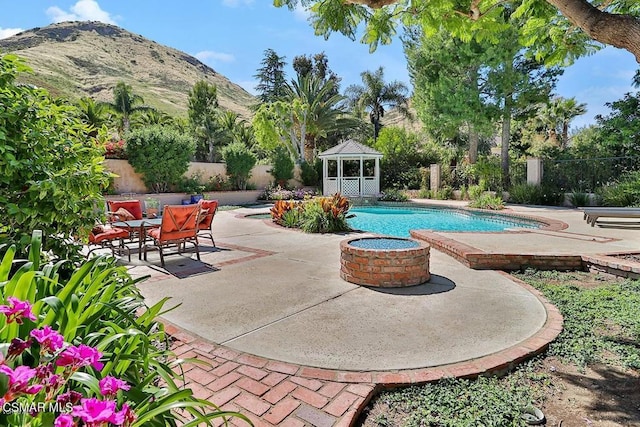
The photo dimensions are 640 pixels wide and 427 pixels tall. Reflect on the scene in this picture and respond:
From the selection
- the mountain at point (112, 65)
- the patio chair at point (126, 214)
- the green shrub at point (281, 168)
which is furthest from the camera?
the mountain at point (112, 65)

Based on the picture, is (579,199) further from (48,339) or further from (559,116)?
(48,339)

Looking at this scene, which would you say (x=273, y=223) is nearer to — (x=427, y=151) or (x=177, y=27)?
(x=427, y=151)

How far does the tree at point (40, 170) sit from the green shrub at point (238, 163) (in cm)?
1711

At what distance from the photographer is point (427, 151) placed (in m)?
23.3

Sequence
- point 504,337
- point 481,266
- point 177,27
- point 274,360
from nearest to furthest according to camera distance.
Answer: point 274,360 → point 504,337 → point 481,266 → point 177,27

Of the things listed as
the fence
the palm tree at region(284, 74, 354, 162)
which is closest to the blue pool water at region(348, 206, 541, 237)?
the fence

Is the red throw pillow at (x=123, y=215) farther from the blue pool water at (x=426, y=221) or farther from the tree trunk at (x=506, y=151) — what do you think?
the tree trunk at (x=506, y=151)

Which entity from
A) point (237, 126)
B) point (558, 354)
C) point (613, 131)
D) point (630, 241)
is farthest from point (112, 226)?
point (237, 126)

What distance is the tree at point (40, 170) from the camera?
2.36 meters

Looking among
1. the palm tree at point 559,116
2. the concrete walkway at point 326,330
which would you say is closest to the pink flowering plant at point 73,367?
the concrete walkway at point 326,330

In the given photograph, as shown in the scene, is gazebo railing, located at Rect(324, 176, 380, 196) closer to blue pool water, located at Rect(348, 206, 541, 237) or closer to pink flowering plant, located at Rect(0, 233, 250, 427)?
blue pool water, located at Rect(348, 206, 541, 237)

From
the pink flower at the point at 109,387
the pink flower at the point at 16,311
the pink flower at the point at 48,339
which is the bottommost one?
the pink flower at the point at 109,387

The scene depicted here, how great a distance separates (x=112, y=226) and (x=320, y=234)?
14.5 feet

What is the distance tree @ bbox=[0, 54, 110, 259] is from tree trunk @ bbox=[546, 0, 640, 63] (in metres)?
A: 3.97
